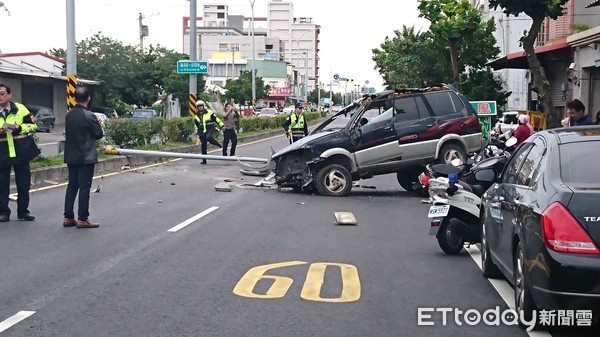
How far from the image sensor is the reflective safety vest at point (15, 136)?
39.3 feet

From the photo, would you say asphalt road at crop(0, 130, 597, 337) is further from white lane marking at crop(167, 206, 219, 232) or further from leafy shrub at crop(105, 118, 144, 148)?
leafy shrub at crop(105, 118, 144, 148)

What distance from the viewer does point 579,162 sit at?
631 cm

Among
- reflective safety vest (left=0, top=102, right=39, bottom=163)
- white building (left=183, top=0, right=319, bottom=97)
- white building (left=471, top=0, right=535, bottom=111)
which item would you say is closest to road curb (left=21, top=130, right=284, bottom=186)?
reflective safety vest (left=0, top=102, right=39, bottom=163)

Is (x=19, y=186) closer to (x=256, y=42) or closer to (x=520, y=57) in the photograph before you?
(x=520, y=57)

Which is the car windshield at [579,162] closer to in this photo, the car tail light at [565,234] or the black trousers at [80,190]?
the car tail light at [565,234]

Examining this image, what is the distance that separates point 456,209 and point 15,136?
643cm

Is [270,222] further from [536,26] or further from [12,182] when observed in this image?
[536,26]

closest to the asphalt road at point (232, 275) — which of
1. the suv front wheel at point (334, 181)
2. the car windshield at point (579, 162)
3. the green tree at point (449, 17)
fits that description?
the car windshield at point (579, 162)

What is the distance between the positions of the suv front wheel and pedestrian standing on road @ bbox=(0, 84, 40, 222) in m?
5.95

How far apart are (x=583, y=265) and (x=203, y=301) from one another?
3.33 m

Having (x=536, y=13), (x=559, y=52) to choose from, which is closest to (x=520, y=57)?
(x=559, y=52)

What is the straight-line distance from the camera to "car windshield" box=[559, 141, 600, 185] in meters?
6.12

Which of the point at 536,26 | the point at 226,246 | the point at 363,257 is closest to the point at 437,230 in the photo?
the point at 363,257

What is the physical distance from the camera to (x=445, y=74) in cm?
4191
